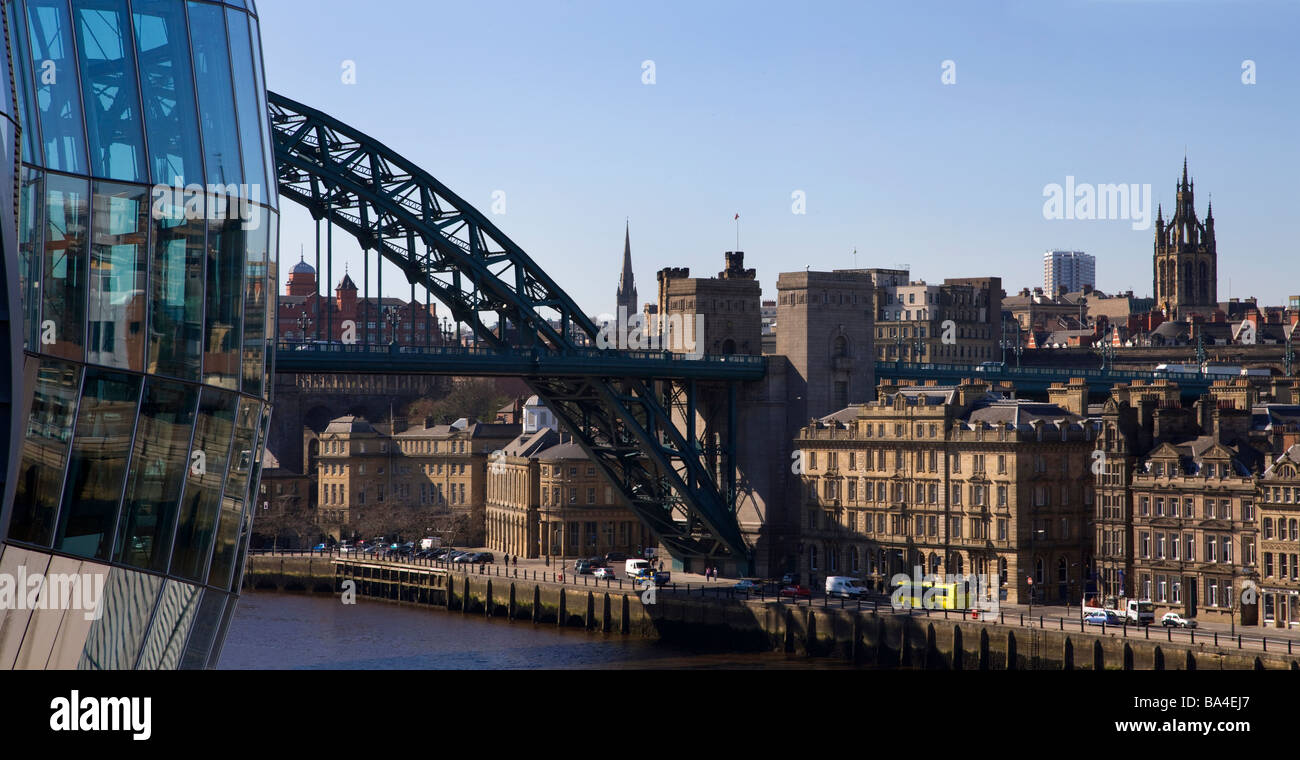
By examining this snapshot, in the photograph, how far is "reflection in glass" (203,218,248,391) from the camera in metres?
14.2

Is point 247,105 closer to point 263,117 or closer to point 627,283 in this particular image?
point 263,117

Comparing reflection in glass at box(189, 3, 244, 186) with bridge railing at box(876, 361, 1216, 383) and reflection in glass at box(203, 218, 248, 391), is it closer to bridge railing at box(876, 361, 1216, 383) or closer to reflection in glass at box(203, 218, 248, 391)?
reflection in glass at box(203, 218, 248, 391)

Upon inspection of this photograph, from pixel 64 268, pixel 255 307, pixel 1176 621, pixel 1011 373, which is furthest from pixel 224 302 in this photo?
pixel 1011 373

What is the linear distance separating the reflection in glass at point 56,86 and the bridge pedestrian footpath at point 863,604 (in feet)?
122

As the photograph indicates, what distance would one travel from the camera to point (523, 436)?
3450 inches

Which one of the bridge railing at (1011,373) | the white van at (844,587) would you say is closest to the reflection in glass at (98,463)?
the white van at (844,587)

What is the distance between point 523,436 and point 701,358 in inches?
731

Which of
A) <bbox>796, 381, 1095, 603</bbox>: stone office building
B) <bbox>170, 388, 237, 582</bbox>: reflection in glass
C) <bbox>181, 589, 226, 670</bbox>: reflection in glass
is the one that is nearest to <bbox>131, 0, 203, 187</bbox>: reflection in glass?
<bbox>170, 388, 237, 582</bbox>: reflection in glass

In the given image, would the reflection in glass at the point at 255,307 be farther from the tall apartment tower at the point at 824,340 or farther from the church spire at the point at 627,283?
the church spire at the point at 627,283

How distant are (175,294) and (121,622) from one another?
7.86 feet
